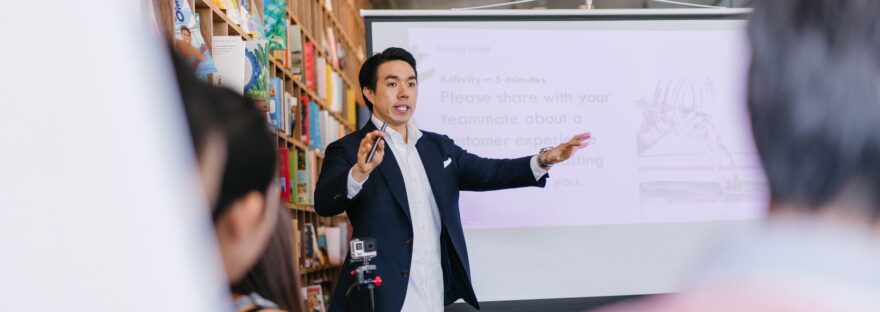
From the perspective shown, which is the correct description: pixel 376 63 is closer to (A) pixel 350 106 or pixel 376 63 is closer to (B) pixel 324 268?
(B) pixel 324 268

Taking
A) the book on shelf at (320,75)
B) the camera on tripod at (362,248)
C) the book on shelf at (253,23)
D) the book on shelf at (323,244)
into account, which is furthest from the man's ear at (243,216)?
the book on shelf at (320,75)

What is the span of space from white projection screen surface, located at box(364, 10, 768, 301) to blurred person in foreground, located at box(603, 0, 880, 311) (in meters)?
2.90

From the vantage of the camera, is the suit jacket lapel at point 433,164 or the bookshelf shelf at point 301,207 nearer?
the suit jacket lapel at point 433,164

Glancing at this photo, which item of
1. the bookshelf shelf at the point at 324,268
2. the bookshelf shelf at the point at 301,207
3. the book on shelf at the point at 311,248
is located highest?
the bookshelf shelf at the point at 301,207

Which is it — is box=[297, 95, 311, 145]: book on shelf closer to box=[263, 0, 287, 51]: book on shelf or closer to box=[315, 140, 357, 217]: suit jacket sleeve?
box=[263, 0, 287, 51]: book on shelf

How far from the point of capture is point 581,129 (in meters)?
3.31

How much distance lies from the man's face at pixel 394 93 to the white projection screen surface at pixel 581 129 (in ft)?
2.32

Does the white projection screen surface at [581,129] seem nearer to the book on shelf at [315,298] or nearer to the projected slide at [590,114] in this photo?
the projected slide at [590,114]

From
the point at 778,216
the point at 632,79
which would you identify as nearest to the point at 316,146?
the point at 632,79

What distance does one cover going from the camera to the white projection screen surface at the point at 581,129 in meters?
3.27

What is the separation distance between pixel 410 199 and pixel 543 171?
14.4 inches

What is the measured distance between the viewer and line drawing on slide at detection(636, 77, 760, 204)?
3236 millimetres

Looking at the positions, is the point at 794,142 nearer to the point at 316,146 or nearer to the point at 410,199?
the point at 410,199

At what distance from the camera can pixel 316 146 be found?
474cm
